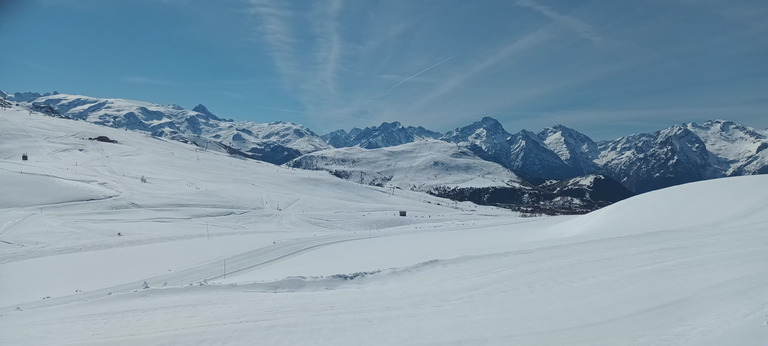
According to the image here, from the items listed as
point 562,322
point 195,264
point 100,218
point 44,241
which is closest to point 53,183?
point 100,218

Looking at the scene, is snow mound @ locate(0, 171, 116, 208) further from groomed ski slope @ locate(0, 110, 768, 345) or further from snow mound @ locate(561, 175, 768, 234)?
snow mound @ locate(561, 175, 768, 234)

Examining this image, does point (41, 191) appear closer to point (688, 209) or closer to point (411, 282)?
point (411, 282)

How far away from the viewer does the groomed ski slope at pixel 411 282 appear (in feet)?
32.2

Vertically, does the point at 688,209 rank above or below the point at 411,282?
above

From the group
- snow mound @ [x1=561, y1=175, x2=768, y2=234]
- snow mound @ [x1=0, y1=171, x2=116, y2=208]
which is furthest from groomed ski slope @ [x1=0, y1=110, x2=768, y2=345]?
snow mound @ [x1=0, y1=171, x2=116, y2=208]

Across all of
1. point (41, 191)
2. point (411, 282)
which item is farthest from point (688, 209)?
point (41, 191)

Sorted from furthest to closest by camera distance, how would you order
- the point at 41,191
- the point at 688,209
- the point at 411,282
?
the point at 41,191, the point at 688,209, the point at 411,282

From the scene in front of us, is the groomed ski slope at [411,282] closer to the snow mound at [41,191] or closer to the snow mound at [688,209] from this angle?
the snow mound at [688,209]

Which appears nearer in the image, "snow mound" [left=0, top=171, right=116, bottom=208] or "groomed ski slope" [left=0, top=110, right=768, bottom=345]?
"groomed ski slope" [left=0, top=110, right=768, bottom=345]

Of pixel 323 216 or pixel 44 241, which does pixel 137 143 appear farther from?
pixel 44 241

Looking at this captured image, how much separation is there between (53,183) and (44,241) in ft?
72.7

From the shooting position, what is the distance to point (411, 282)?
14.7 m

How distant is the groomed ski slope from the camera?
9820mm

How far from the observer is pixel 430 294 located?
12695mm
